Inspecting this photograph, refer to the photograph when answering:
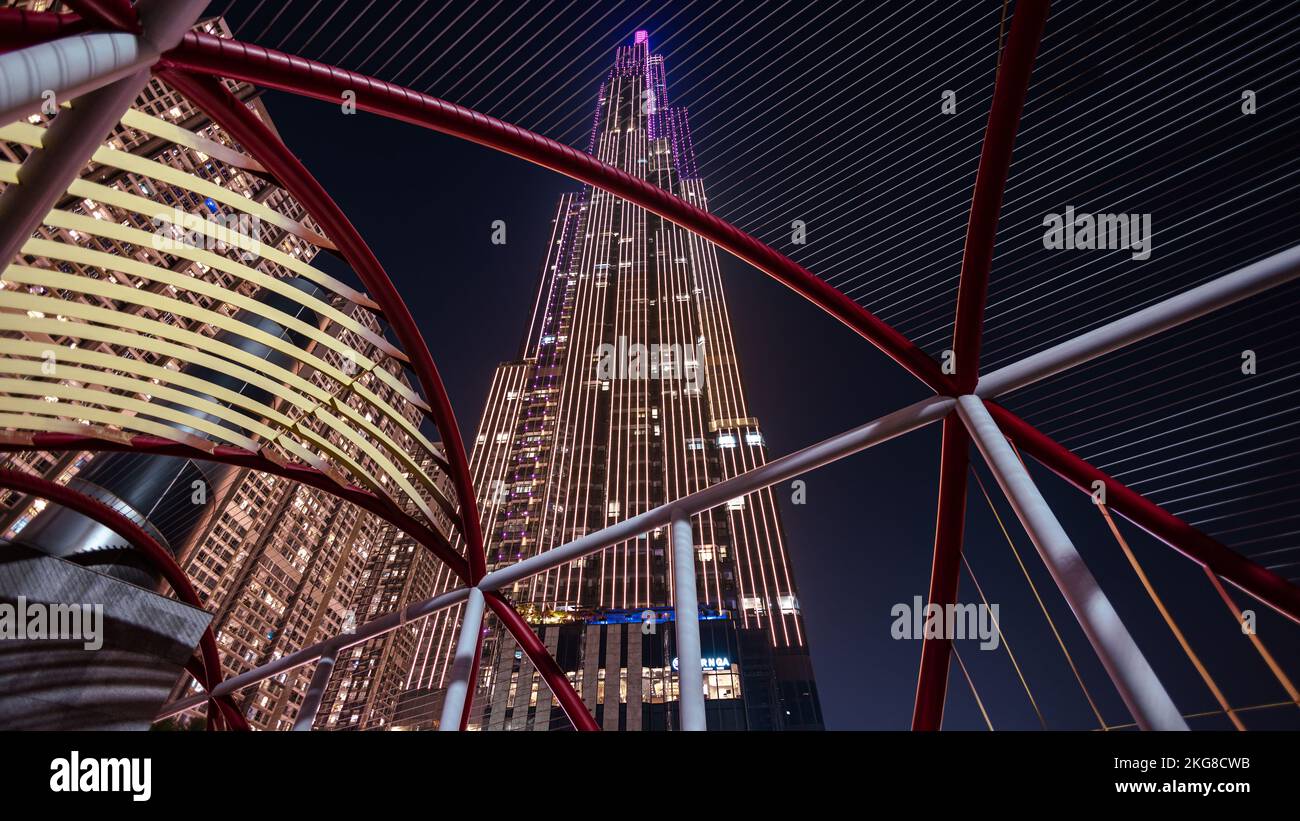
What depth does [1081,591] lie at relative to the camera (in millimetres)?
6465

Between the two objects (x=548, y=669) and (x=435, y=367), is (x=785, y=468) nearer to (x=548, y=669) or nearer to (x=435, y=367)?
(x=435, y=367)

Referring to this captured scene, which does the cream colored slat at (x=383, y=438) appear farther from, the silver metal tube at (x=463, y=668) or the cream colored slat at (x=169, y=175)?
the cream colored slat at (x=169, y=175)

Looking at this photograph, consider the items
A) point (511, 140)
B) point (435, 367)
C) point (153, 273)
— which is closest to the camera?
point (511, 140)

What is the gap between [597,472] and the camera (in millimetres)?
81938

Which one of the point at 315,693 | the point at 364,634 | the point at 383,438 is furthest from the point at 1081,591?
the point at 315,693

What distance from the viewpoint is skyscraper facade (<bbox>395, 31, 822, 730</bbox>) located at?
178ft

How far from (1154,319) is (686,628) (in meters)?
7.38

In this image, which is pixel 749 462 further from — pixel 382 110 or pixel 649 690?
pixel 382 110

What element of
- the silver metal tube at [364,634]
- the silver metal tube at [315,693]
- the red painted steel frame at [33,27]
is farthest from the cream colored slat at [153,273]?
the silver metal tube at [315,693]

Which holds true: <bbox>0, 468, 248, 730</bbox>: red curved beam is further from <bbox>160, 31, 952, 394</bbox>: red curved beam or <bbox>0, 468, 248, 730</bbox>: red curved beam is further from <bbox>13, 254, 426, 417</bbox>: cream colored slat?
<bbox>160, 31, 952, 394</bbox>: red curved beam

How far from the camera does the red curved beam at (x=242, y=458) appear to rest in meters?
15.0
